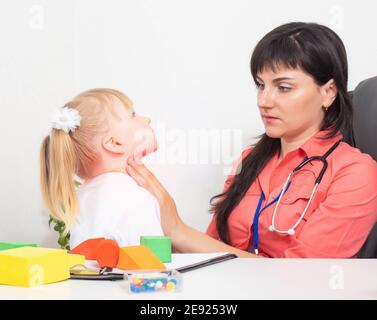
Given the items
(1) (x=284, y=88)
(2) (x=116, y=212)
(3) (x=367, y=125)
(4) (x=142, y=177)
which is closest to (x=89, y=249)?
(2) (x=116, y=212)

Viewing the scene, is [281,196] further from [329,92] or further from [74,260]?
[74,260]

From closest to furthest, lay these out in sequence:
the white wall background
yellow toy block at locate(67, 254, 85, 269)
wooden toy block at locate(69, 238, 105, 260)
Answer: yellow toy block at locate(67, 254, 85, 269)
wooden toy block at locate(69, 238, 105, 260)
the white wall background

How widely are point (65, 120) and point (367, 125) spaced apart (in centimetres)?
75

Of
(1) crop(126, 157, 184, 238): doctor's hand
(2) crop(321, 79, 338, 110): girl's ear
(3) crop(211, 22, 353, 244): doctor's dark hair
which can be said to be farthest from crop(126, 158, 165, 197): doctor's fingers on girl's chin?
(2) crop(321, 79, 338, 110): girl's ear

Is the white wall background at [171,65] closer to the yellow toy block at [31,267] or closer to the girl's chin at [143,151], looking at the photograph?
the girl's chin at [143,151]

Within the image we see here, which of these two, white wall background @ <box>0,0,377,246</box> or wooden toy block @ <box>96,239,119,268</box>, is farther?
white wall background @ <box>0,0,377,246</box>

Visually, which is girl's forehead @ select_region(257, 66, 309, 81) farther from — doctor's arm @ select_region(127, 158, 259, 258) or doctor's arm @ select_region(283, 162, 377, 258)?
doctor's arm @ select_region(127, 158, 259, 258)

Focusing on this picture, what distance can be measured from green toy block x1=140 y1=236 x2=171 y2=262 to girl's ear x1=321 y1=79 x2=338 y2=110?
66cm

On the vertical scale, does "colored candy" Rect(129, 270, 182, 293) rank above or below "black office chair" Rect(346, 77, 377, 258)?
below

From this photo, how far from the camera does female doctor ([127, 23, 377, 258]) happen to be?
164 cm

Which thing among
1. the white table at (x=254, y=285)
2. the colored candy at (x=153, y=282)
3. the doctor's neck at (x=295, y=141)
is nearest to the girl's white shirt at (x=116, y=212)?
the white table at (x=254, y=285)
